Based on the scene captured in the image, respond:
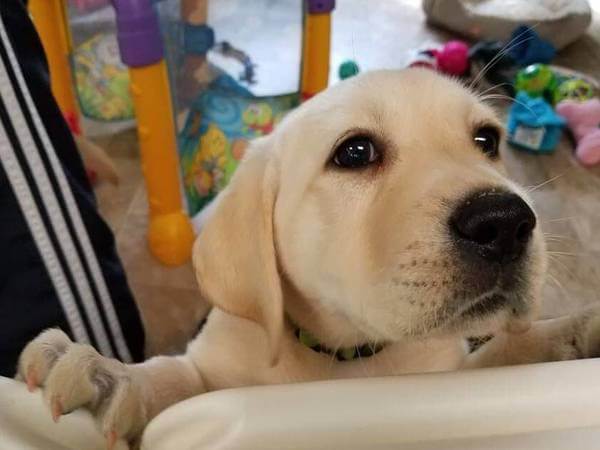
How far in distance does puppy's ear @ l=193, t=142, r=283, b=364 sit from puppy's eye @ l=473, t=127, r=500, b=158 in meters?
0.37

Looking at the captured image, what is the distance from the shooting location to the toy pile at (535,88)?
256cm

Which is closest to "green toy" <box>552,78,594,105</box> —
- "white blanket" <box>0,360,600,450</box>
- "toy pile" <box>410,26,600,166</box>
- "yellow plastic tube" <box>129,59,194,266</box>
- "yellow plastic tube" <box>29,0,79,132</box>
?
"toy pile" <box>410,26,600,166</box>

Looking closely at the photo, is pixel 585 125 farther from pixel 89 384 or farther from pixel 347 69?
pixel 89 384

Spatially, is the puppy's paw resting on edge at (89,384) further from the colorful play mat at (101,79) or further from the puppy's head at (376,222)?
the colorful play mat at (101,79)

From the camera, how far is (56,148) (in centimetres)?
127

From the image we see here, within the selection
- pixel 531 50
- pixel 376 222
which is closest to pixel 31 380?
pixel 376 222

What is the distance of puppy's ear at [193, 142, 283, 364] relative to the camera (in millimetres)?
1066

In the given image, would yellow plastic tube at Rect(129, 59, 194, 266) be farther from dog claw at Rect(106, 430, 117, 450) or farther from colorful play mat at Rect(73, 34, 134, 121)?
dog claw at Rect(106, 430, 117, 450)

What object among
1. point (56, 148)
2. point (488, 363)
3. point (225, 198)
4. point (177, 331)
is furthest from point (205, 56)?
point (488, 363)

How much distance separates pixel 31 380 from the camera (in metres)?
0.84

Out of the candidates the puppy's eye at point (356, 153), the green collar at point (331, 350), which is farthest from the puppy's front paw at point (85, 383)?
the puppy's eye at point (356, 153)

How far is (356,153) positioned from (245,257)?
244 millimetres

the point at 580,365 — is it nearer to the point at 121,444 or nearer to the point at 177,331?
the point at 121,444

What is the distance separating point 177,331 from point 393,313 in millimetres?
1158
